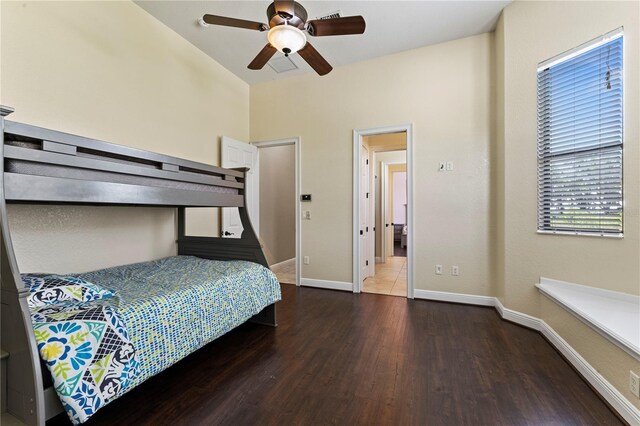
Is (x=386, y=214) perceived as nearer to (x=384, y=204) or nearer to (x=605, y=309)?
(x=384, y=204)

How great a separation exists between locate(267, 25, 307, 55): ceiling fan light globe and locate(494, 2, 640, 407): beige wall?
2.15 metres

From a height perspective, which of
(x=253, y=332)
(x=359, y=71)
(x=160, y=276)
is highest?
(x=359, y=71)

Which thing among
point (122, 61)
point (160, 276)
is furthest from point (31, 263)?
point (122, 61)

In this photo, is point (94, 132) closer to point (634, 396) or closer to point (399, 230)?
point (634, 396)

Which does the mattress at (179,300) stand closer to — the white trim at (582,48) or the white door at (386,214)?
the white trim at (582,48)

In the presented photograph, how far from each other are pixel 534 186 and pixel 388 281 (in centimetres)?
243

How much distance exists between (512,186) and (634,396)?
5.93 feet

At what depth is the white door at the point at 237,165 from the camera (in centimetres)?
384

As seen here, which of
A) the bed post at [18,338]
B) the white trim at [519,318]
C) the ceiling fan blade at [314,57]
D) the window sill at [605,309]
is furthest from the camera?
the white trim at [519,318]

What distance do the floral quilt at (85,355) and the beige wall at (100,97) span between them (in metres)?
1.13

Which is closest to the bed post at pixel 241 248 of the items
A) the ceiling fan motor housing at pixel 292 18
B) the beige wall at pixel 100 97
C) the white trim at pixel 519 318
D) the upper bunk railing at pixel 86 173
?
the beige wall at pixel 100 97

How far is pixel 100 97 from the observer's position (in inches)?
98.0

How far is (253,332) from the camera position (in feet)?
8.35

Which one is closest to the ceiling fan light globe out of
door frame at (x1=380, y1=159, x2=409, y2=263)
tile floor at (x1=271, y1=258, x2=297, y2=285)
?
tile floor at (x1=271, y1=258, x2=297, y2=285)
